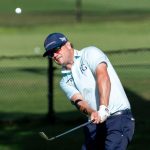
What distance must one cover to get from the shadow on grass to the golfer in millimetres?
3418

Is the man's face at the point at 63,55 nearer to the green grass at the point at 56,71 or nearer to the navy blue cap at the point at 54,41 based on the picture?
the navy blue cap at the point at 54,41

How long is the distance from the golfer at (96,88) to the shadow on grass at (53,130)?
135 inches

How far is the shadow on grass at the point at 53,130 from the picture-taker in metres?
12.2

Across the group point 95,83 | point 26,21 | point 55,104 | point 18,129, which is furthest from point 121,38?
point 95,83

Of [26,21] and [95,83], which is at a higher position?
[95,83]

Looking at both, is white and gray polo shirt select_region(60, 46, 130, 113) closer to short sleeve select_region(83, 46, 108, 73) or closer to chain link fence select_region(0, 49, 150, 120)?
short sleeve select_region(83, 46, 108, 73)

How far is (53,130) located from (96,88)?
5360 mm

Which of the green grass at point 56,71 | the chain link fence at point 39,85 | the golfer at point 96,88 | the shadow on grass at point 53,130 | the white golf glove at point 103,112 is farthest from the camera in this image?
the chain link fence at point 39,85

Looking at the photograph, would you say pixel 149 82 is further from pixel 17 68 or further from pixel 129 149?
pixel 129 149

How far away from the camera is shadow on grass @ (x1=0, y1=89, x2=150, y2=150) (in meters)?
12.2

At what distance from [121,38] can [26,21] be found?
815cm

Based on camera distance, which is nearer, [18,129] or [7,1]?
[18,129]

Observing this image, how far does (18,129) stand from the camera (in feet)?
45.1

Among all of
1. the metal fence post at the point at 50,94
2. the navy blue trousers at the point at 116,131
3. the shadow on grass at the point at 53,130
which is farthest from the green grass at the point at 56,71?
the navy blue trousers at the point at 116,131
